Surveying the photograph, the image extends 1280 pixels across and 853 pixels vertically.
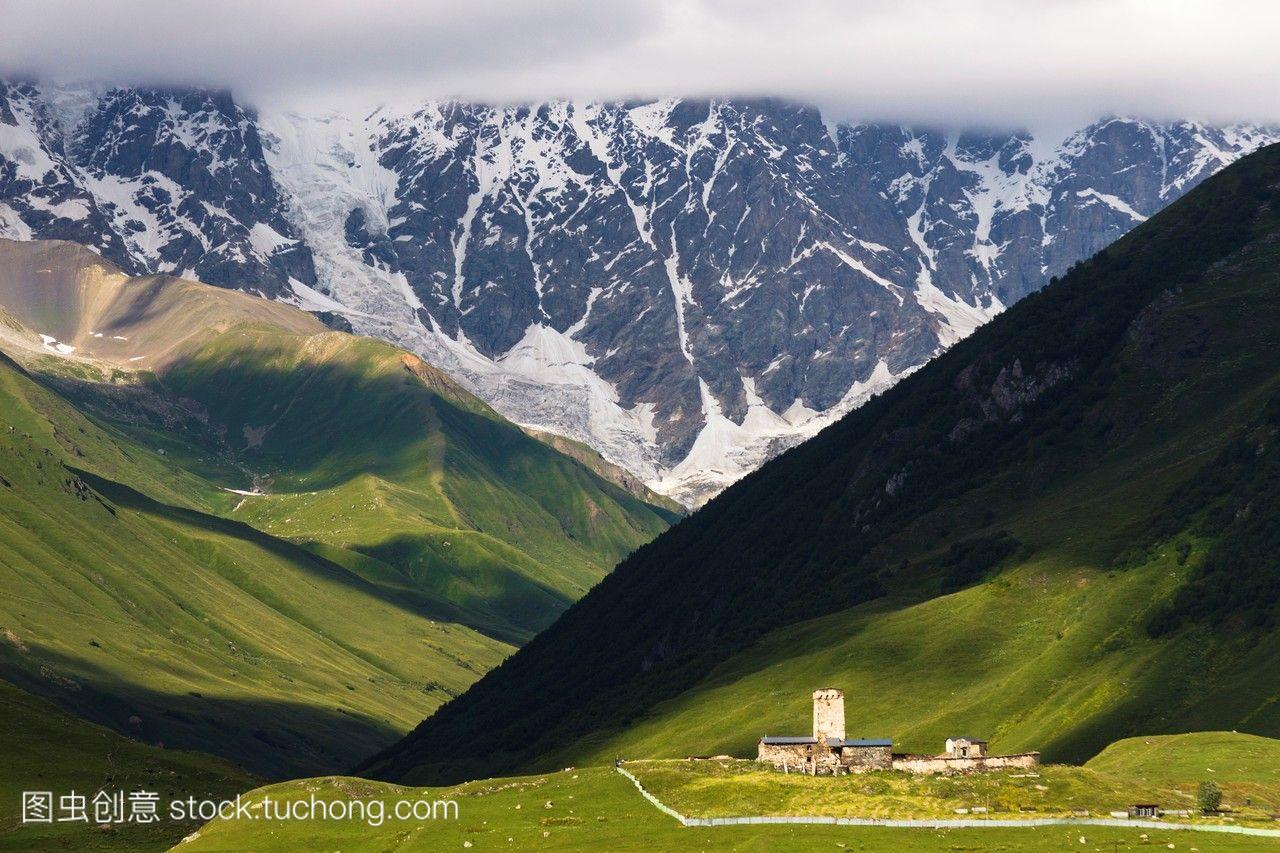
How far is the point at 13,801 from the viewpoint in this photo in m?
186

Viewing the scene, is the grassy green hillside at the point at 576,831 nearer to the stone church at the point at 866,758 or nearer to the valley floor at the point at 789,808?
the valley floor at the point at 789,808

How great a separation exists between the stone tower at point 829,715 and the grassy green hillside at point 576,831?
14.6 metres

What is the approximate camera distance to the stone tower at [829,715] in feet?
443

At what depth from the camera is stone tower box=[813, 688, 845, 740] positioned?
134875 mm

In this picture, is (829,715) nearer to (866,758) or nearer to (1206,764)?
(866,758)

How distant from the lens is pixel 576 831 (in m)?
116

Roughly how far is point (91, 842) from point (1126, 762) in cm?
9519

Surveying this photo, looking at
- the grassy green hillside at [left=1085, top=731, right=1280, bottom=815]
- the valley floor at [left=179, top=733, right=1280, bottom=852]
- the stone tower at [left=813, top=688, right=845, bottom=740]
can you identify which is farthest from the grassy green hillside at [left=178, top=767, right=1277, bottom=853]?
the stone tower at [left=813, top=688, right=845, bottom=740]

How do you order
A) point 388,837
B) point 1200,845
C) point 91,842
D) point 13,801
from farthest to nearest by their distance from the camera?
point 13,801 < point 91,842 < point 388,837 < point 1200,845

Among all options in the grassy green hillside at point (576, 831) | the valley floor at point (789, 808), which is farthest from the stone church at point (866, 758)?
the grassy green hillside at point (576, 831)

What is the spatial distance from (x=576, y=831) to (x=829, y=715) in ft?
89.9

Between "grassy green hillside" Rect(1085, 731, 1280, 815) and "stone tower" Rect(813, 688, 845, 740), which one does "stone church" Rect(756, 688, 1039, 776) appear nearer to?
"stone tower" Rect(813, 688, 845, 740)

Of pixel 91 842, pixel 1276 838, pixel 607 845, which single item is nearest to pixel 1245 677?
pixel 1276 838

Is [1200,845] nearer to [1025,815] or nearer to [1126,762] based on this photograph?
[1025,815]
